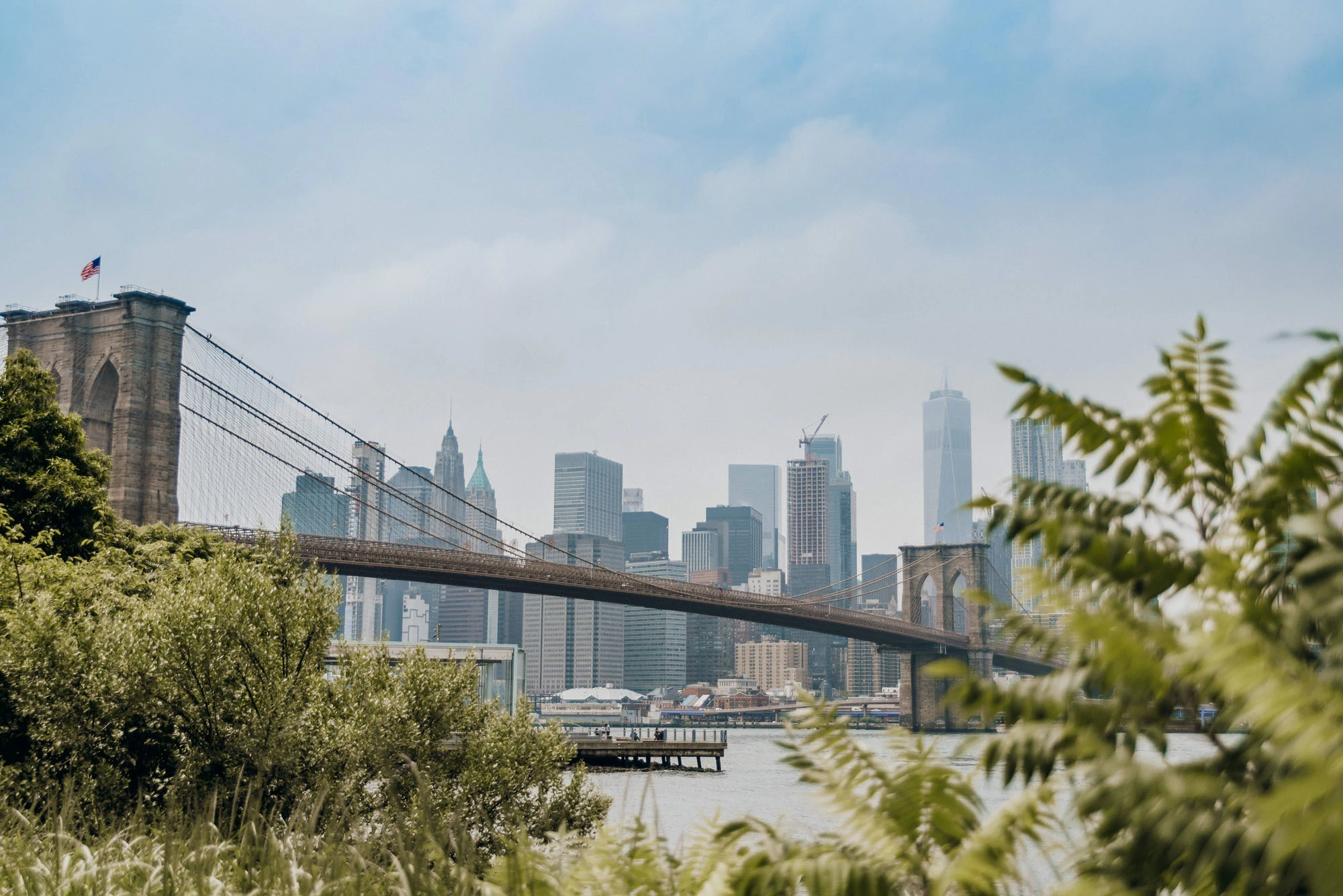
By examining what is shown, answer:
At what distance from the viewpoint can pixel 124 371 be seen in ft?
169

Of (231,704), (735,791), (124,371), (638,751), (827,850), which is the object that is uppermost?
(124,371)

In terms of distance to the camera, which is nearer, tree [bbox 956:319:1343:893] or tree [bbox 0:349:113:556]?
tree [bbox 956:319:1343:893]

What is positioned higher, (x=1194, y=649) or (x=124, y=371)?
(x=124, y=371)

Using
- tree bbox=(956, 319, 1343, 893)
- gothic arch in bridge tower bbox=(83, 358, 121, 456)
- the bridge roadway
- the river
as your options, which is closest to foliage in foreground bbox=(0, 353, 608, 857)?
the river

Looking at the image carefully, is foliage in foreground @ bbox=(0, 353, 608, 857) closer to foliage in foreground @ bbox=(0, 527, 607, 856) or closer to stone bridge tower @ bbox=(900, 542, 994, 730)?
foliage in foreground @ bbox=(0, 527, 607, 856)

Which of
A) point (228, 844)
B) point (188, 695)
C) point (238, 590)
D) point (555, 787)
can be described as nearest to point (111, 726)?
point (188, 695)

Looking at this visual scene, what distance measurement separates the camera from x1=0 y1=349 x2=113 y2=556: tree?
26.1m

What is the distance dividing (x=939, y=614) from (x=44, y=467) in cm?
10029

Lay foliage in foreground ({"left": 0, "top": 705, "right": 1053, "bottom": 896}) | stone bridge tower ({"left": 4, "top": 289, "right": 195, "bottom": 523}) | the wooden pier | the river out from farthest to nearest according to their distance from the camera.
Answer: the wooden pier
stone bridge tower ({"left": 4, "top": 289, "right": 195, "bottom": 523})
the river
foliage in foreground ({"left": 0, "top": 705, "right": 1053, "bottom": 896})

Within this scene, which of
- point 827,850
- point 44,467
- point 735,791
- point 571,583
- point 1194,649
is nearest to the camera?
point 1194,649

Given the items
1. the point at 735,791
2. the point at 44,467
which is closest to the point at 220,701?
the point at 44,467

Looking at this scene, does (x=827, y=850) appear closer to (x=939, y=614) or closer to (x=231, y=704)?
(x=231, y=704)

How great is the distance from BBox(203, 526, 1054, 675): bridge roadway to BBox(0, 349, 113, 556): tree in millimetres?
14496

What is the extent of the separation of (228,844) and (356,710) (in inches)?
504
